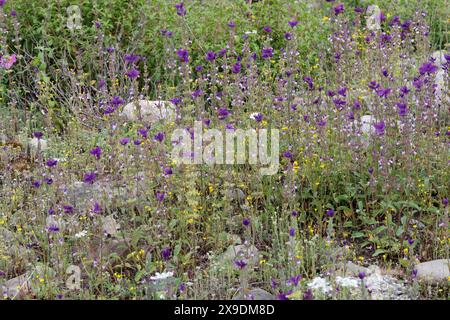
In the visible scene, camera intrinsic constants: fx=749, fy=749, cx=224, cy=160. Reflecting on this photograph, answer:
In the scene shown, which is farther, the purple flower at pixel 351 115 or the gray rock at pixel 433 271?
the purple flower at pixel 351 115

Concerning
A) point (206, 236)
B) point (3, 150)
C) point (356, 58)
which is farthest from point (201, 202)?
point (356, 58)

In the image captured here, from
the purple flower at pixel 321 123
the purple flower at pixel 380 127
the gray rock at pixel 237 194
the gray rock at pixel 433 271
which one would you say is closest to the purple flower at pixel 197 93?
the gray rock at pixel 237 194

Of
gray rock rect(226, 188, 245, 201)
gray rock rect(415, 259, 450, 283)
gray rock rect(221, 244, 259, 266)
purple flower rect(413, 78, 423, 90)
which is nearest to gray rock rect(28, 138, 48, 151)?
gray rock rect(226, 188, 245, 201)

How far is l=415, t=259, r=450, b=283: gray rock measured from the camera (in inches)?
159

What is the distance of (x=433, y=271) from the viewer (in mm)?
4074

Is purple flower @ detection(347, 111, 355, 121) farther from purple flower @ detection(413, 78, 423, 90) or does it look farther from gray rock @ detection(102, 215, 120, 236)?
gray rock @ detection(102, 215, 120, 236)

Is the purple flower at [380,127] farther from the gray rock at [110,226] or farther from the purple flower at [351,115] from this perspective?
the gray rock at [110,226]

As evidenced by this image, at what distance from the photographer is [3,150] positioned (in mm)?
5141

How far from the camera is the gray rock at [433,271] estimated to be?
13.3 ft

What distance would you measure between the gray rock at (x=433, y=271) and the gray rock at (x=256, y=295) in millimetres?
836

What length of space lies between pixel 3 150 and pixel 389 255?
2667mm

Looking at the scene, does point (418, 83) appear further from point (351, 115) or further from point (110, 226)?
point (110, 226)
